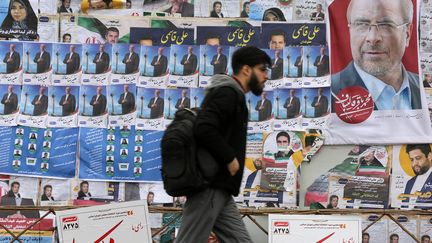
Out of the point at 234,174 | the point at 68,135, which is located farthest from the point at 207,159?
the point at 68,135

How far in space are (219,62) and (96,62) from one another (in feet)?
3.74

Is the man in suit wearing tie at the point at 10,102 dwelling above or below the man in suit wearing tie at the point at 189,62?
below

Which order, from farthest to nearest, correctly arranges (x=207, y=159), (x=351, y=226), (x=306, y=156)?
(x=306, y=156) < (x=351, y=226) < (x=207, y=159)

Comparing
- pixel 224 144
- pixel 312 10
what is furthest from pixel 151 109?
pixel 224 144

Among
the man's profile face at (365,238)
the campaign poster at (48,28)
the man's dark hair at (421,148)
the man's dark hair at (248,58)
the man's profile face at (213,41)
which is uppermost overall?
the campaign poster at (48,28)

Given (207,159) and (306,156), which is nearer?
(207,159)

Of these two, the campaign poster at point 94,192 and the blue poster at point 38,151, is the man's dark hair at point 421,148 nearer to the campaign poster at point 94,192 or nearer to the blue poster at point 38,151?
the campaign poster at point 94,192

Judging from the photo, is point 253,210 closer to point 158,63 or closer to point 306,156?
point 306,156

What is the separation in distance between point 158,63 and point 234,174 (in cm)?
285

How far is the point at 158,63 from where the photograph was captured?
7.84 metres

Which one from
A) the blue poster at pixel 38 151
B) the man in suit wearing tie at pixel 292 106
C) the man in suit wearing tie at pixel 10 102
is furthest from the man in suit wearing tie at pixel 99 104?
the man in suit wearing tie at pixel 292 106

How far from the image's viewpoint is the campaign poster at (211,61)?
7.82 m

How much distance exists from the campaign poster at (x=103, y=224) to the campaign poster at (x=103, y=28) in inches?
66.8

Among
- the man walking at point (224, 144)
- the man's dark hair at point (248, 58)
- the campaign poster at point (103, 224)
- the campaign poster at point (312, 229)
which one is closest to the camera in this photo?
the man walking at point (224, 144)
